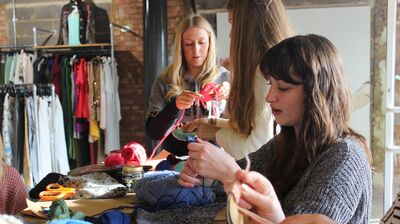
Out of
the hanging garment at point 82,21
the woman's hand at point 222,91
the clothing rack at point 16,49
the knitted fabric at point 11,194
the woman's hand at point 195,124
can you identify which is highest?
the hanging garment at point 82,21

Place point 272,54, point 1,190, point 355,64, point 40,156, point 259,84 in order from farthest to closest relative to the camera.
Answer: point 355,64, point 40,156, point 1,190, point 259,84, point 272,54

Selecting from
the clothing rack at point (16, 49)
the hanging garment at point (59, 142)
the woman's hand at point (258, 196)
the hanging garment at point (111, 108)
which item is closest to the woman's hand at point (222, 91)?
the woman's hand at point (258, 196)

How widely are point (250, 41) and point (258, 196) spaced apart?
0.73m

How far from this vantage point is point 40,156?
381 centimetres

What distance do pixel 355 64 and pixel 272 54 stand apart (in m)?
3.70

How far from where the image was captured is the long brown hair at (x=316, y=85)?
41.2 inches

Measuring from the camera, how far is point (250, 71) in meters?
1.42

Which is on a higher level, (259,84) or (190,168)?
(259,84)

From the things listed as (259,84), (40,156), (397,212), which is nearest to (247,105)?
(259,84)

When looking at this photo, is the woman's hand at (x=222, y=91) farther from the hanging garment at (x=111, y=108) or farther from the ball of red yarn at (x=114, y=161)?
the hanging garment at (x=111, y=108)

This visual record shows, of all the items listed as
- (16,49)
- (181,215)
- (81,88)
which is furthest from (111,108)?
(181,215)

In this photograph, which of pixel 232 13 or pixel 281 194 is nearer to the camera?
pixel 281 194

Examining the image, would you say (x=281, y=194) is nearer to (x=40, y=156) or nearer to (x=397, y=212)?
(x=397, y=212)

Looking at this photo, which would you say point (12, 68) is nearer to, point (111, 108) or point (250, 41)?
point (111, 108)
